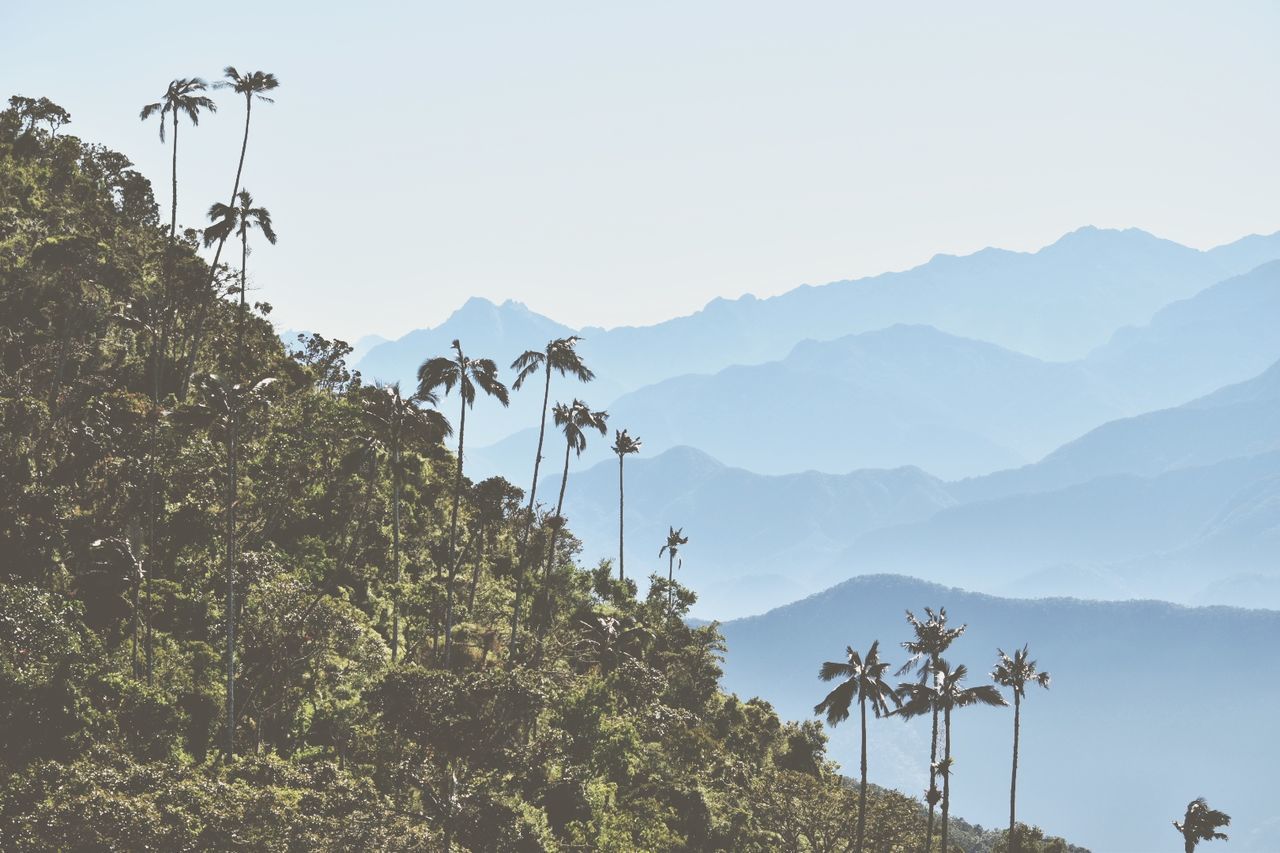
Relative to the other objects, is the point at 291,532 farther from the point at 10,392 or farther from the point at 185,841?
the point at 185,841

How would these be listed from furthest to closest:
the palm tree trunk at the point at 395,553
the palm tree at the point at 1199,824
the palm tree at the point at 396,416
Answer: the palm tree at the point at 396,416 → the palm tree trunk at the point at 395,553 → the palm tree at the point at 1199,824

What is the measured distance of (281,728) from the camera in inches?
1718

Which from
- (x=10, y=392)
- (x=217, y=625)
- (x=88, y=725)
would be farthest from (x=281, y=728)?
(x=10, y=392)

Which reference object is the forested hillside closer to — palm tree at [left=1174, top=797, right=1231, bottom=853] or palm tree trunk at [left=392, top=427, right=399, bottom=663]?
palm tree trunk at [left=392, top=427, right=399, bottom=663]

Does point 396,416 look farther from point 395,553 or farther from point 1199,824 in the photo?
point 1199,824

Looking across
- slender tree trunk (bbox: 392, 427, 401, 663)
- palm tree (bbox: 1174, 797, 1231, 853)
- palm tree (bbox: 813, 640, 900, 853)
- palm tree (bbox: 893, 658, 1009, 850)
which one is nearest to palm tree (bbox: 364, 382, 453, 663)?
slender tree trunk (bbox: 392, 427, 401, 663)

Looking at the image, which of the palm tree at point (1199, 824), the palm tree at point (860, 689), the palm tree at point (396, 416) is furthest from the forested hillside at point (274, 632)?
the palm tree at point (1199, 824)

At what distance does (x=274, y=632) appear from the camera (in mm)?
43094

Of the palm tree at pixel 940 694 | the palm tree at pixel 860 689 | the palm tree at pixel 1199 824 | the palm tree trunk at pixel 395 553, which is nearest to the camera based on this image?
the palm tree at pixel 860 689

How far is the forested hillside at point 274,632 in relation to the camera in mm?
32500

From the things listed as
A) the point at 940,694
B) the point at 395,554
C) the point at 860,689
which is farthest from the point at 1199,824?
the point at 395,554

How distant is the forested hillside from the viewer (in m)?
32.5

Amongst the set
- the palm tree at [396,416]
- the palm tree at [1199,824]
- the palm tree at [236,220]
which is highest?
the palm tree at [236,220]

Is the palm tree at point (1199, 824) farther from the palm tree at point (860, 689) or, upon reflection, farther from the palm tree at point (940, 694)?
the palm tree at point (860, 689)
